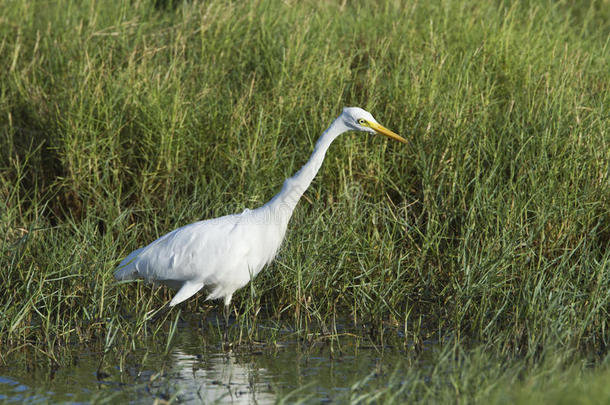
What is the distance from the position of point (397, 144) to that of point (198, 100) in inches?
64.8

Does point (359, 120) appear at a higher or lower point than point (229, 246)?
higher

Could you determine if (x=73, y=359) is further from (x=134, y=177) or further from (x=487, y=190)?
(x=487, y=190)

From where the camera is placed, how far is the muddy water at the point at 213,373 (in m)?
4.36

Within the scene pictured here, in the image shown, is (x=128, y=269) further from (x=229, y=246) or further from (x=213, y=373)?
(x=213, y=373)

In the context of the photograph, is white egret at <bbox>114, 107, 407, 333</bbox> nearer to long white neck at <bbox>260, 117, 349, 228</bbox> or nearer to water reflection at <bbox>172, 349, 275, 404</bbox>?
long white neck at <bbox>260, 117, 349, 228</bbox>

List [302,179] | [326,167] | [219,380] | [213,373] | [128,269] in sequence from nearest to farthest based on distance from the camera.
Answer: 1. [219,380]
2. [213,373]
3. [302,179]
4. [128,269]
5. [326,167]

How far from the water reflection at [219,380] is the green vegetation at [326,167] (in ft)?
0.81

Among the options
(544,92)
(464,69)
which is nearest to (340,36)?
(464,69)

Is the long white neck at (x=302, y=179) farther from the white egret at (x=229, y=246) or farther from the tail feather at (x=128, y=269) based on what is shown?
the tail feather at (x=128, y=269)

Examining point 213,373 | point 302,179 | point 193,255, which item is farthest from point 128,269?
point 302,179

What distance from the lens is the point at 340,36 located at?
802 centimetres

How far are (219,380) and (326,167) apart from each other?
2.23 meters

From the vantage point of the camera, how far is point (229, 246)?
5.34 m

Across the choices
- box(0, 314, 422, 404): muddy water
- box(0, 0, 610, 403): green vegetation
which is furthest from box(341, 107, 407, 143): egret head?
box(0, 314, 422, 404): muddy water
